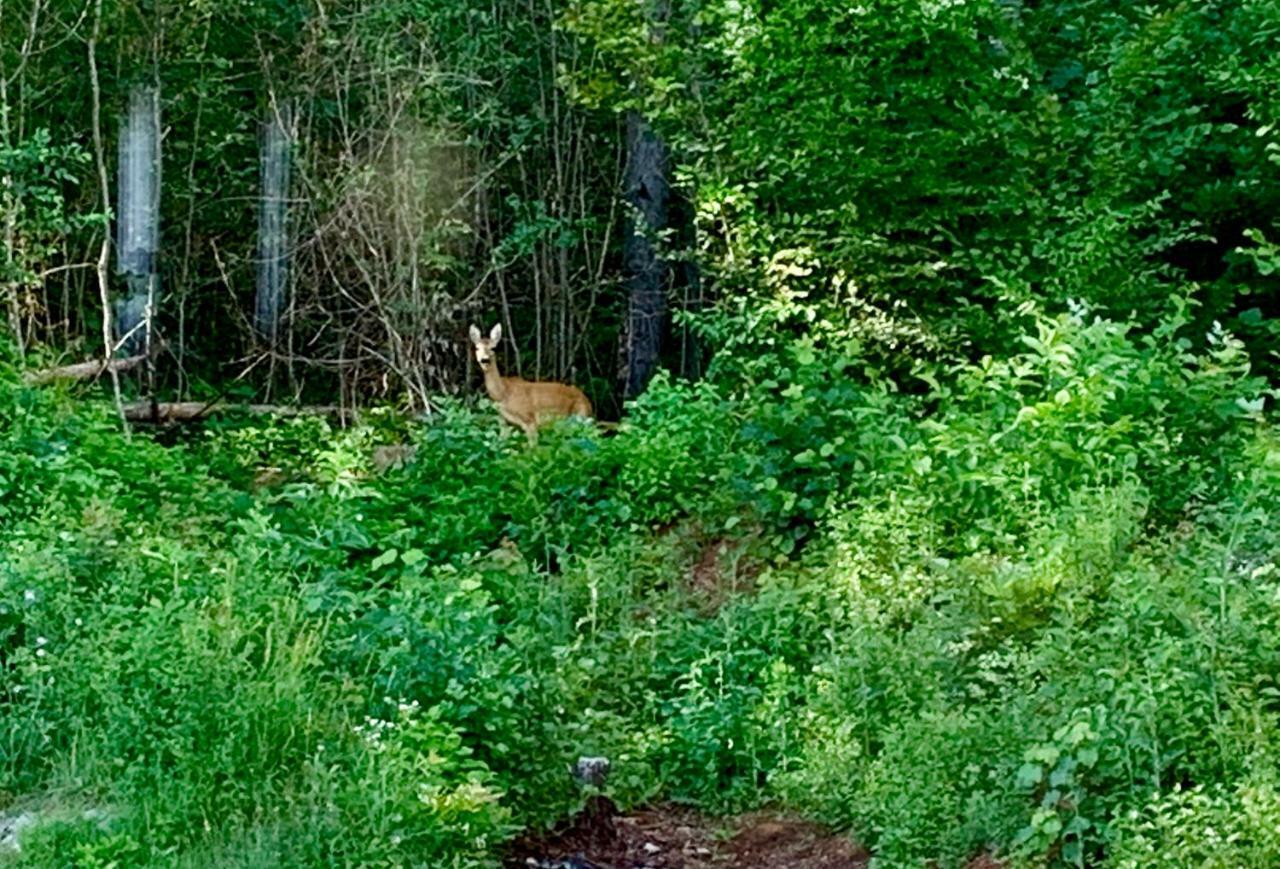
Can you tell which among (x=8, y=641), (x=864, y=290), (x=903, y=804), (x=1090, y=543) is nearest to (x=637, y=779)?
(x=903, y=804)

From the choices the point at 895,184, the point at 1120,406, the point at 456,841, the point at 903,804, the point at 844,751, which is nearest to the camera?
the point at 456,841

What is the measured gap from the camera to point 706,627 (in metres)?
7.55

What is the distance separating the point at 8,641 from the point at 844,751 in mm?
3213

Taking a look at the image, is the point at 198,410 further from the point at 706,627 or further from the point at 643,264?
the point at 706,627

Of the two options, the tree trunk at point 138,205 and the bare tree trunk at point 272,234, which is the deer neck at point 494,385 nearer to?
the bare tree trunk at point 272,234

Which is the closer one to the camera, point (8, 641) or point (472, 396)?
point (8, 641)

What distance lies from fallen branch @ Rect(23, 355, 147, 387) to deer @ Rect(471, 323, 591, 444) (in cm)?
262

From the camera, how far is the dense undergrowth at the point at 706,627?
15.5 ft

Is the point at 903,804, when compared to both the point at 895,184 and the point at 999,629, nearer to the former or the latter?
the point at 999,629

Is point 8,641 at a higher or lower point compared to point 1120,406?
lower

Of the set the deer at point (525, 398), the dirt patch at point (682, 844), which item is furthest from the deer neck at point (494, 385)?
the dirt patch at point (682, 844)

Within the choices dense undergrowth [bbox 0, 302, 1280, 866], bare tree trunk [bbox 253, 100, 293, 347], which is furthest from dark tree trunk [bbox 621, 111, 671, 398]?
dense undergrowth [bbox 0, 302, 1280, 866]

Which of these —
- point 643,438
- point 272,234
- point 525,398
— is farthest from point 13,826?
point 272,234

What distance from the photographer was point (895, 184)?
9836 mm
